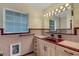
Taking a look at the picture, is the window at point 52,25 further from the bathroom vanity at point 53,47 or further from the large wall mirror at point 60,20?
the bathroom vanity at point 53,47

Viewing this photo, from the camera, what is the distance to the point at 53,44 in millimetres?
1393

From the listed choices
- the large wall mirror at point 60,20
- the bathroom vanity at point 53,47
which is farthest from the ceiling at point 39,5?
the bathroom vanity at point 53,47

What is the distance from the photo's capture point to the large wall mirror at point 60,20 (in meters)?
1.37

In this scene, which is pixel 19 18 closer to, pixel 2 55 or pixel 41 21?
pixel 41 21

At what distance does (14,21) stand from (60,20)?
20.2 inches

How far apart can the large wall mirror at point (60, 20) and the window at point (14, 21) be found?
231 millimetres

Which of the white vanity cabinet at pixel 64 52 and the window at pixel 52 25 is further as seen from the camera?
the window at pixel 52 25

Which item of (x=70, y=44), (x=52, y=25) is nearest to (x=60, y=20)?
(x=52, y=25)

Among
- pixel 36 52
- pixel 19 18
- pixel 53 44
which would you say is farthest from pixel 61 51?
pixel 19 18

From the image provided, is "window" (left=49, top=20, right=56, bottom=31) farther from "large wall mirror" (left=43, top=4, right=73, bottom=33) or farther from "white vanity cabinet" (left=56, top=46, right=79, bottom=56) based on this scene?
"white vanity cabinet" (left=56, top=46, right=79, bottom=56)

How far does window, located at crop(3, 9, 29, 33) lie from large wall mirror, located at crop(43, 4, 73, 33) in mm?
231

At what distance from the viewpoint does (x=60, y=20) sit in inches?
55.1

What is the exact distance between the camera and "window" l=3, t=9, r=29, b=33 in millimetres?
1369

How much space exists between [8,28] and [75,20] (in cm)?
74
